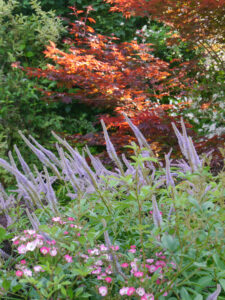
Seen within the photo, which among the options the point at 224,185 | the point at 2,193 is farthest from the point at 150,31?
the point at 224,185

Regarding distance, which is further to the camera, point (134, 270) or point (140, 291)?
point (134, 270)

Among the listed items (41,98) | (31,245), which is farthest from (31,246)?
(41,98)

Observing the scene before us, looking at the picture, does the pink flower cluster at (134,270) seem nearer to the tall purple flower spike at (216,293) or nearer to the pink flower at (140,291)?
the pink flower at (140,291)

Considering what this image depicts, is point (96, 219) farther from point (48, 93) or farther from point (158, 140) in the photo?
point (48, 93)

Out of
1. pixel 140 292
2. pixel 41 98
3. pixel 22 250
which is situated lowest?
pixel 41 98

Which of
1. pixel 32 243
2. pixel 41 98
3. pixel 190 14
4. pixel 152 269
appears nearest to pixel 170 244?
pixel 152 269

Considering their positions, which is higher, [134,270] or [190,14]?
[190,14]

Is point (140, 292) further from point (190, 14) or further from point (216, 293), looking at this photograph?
point (190, 14)

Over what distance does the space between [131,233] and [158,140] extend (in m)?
3.07

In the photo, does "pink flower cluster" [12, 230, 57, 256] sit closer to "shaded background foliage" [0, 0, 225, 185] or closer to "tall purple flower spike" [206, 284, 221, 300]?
"tall purple flower spike" [206, 284, 221, 300]

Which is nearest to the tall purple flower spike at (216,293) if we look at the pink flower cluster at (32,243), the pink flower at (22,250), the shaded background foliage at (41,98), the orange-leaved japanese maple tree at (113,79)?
the pink flower cluster at (32,243)

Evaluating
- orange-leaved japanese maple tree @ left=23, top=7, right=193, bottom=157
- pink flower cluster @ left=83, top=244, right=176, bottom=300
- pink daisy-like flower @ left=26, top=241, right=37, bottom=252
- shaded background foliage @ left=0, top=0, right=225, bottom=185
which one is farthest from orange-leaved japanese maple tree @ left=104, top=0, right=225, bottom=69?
pink daisy-like flower @ left=26, top=241, right=37, bottom=252

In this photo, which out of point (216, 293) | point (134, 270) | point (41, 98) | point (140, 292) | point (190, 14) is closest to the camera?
point (216, 293)

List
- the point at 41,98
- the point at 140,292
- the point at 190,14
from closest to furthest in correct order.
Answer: the point at 140,292 → the point at 190,14 → the point at 41,98
